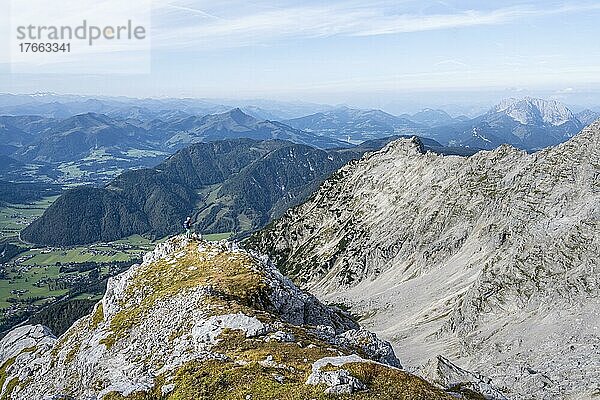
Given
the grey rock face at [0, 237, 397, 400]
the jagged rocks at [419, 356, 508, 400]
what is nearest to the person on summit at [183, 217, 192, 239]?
the grey rock face at [0, 237, 397, 400]

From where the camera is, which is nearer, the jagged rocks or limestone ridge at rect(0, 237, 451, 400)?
limestone ridge at rect(0, 237, 451, 400)

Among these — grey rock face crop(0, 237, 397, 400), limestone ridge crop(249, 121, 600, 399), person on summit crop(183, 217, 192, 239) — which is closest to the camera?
grey rock face crop(0, 237, 397, 400)

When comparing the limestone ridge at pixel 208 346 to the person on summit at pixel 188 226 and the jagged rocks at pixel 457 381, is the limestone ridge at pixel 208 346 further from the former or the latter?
the jagged rocks at pixel 457 381

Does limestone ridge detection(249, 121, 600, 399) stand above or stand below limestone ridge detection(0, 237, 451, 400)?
below

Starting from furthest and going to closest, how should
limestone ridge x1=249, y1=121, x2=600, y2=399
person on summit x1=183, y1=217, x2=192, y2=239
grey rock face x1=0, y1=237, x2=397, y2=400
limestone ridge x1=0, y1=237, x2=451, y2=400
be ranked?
limestone ridge x1=249, y1=121, x2=600, y2=399 → person on summit x1=183, y1=217, x2=192, y2=239 → grey rock face x1=0, y1=237, x2=397, y2=400 → limestone ridge x1=0, y1=237, x2=451, y2=400

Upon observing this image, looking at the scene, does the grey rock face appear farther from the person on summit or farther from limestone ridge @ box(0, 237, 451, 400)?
the person on summit

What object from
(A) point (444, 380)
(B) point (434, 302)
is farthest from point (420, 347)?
(A) point (444, 380)

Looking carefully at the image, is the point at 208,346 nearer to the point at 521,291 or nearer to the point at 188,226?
the point at 188,226

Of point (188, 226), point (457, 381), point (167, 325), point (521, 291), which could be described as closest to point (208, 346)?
point (167, 325)

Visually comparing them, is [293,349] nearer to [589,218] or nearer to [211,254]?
[211,254]
